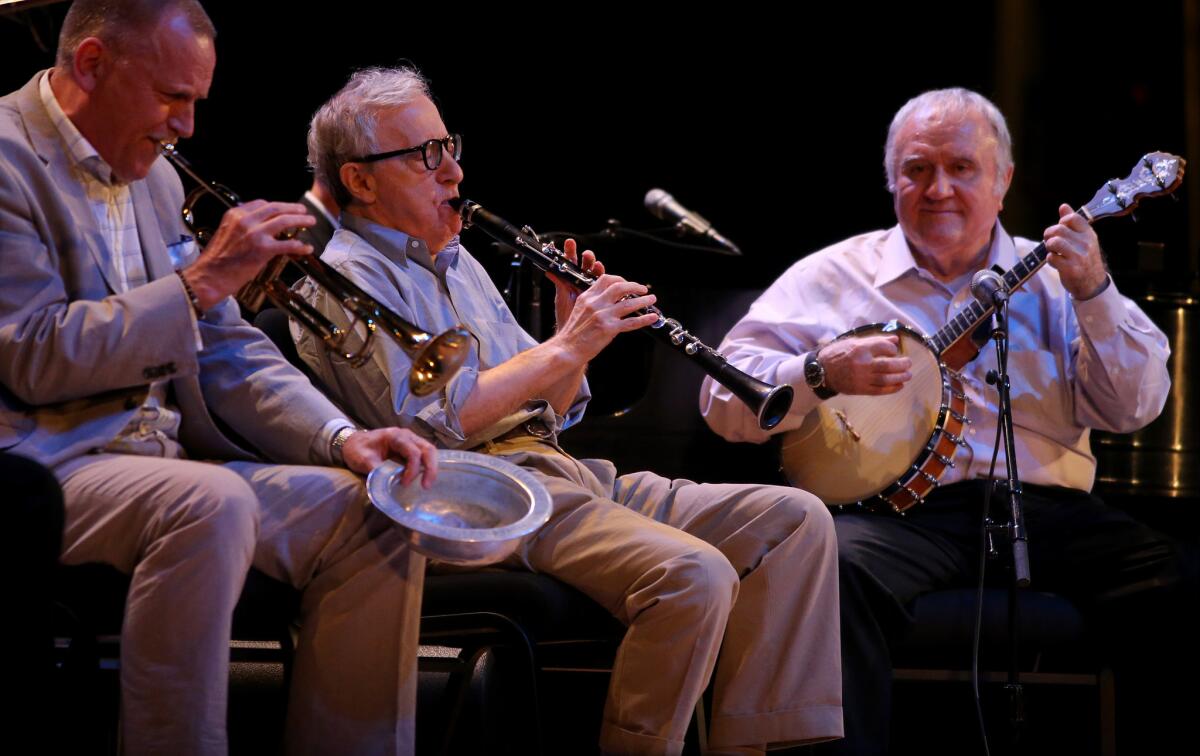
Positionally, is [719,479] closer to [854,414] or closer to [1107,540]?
[854,414]

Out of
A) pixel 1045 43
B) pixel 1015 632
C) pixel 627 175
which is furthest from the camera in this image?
pixel 627 175

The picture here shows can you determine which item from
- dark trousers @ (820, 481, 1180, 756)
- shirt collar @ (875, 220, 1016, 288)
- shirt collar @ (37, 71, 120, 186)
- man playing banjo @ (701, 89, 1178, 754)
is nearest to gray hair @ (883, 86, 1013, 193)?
man playing banjo @ (701, 89, 1178, 754)

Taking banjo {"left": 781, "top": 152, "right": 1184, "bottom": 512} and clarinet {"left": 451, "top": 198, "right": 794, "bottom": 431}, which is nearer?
clarinet {"left": 451, "top": 198, "right": 794, "bottom": 431}

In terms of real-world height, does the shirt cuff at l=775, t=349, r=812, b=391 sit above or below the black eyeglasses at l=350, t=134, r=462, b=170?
below

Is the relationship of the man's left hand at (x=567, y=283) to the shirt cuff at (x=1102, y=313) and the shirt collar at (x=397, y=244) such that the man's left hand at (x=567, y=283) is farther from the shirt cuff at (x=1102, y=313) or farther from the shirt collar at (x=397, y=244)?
the shirt cuff at (x=1102, y=313)

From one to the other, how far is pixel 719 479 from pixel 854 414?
1.90 feet

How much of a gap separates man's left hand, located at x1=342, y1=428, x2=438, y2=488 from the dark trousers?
1.18 meters

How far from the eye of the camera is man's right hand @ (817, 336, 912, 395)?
3.45m

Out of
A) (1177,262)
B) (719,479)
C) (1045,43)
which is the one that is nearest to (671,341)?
(719,479)

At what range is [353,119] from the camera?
3.21 m

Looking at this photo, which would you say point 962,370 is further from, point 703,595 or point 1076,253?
point 703,595

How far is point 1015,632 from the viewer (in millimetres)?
3051

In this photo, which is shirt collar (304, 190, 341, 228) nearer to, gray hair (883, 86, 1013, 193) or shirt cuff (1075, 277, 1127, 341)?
gray hair (883, 86, 1013, 193)

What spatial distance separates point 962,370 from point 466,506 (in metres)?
1.79
